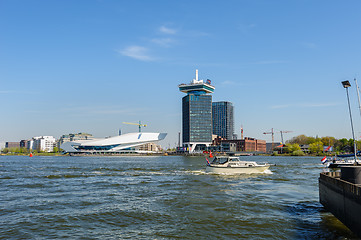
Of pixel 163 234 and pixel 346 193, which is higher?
pixel 346 193

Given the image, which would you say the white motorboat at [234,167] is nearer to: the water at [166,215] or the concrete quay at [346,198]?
the water at [166,215]

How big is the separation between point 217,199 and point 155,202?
5.46 m

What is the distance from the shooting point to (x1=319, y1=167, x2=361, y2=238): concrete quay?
13406 mm

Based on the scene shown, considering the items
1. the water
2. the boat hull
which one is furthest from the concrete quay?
the boat hull

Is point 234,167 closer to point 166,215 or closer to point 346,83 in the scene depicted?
point 346,83

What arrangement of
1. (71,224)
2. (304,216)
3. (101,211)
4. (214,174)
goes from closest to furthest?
1. (71,224)
2. (304,216)
3. (101,211)
4. (214,174)

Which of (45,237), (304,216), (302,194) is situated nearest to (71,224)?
(45,237)

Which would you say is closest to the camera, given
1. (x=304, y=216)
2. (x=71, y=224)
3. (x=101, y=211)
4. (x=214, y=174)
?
(x=71, y=224)

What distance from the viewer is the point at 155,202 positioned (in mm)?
24312

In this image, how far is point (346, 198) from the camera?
14867 mm

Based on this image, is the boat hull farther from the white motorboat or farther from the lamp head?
the lamp head

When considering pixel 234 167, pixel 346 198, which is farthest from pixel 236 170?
pixel 346 198

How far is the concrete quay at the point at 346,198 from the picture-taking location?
44.0 ft

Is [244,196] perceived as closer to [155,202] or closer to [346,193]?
[155,202]
